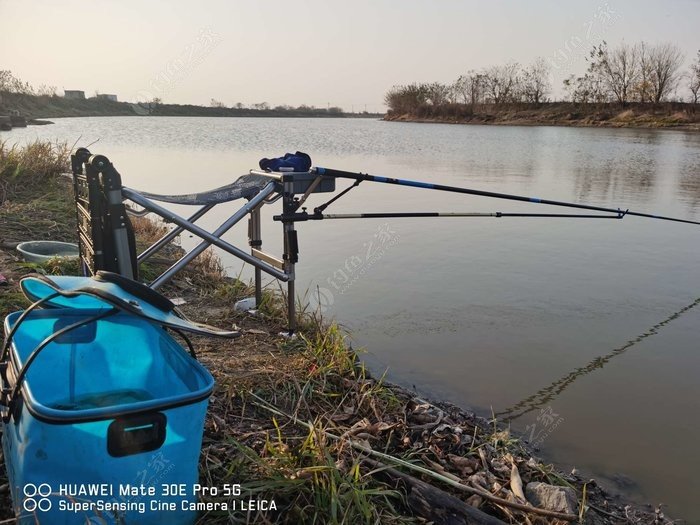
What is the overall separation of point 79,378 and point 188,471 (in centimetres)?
59

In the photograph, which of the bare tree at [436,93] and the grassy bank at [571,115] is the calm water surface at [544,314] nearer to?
the grassy bank at [571,115]

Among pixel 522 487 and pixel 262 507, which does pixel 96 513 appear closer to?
pixel 262 507

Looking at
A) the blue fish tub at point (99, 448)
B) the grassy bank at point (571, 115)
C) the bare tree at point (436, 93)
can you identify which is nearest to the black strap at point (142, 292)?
the blue fish tub at point (99, 448)

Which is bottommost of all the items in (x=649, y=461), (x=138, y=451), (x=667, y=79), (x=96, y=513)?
(x=649, y=461)

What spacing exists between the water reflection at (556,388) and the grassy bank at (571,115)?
37.5 m

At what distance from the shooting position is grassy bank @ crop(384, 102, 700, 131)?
4097cm

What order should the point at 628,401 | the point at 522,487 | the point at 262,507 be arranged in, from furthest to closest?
1. the point at 628,401
2. the point at 522,487
3. the point at 262,507

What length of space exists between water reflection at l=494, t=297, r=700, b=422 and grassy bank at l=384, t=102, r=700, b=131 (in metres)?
37.5

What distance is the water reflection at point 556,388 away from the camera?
11.3ft

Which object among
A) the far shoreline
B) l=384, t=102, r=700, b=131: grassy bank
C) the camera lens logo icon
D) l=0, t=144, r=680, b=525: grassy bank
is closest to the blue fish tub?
the camera lens logo icon

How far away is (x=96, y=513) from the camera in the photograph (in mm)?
1462

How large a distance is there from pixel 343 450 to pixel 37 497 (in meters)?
1.11

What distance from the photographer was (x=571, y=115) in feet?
156

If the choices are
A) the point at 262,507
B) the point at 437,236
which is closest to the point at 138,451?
the point at 262,507
